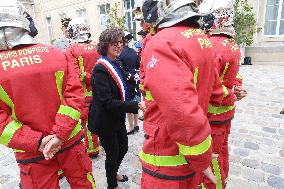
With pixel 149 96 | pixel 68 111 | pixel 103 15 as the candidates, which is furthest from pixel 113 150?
pixel 103 15

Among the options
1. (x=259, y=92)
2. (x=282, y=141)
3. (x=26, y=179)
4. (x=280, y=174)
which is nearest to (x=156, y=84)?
(x=26, y=179)

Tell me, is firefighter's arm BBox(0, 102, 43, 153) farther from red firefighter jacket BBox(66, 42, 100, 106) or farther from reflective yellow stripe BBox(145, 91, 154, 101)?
red firefighter jacket BBox(66, 42, 100, 106)

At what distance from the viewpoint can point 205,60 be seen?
1683 millimetres

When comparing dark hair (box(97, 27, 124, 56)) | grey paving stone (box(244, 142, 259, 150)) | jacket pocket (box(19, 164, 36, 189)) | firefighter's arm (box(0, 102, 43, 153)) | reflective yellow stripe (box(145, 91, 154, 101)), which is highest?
dark hair (box(97, 27, 124, 56))

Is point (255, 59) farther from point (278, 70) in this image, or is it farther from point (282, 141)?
point (282, 141)

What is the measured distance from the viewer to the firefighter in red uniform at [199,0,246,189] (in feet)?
8.31

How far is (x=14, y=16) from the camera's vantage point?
79.4 inches

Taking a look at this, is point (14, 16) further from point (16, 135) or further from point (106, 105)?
point (106, 105)

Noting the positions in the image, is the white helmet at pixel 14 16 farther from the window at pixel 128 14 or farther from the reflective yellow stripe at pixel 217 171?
the window at pixel 128 14

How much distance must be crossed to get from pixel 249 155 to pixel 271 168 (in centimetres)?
45

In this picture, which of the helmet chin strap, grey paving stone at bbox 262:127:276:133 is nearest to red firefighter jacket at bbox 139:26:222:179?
the helmet chin strap

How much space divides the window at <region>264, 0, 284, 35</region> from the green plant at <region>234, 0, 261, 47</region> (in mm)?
700

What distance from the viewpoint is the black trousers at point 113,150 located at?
3.17 metres

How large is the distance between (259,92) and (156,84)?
731cm
